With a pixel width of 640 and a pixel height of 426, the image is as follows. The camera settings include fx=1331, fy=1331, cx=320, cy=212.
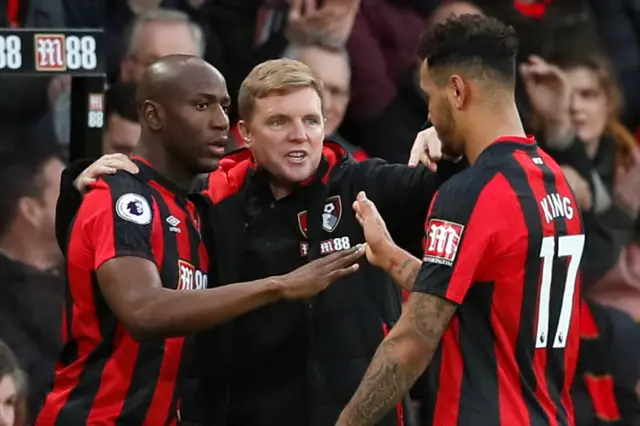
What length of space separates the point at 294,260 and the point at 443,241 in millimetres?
660

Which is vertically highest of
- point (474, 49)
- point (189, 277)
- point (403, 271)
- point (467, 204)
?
point (474, 49)

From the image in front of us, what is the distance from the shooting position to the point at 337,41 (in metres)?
5.60

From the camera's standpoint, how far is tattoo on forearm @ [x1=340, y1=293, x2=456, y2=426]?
3139 millimetres

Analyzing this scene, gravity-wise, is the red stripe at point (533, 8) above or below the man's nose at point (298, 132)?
above

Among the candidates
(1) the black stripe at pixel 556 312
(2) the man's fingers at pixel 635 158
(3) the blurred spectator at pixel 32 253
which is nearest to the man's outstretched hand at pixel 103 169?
(1) the black stripe at pixel 556 312

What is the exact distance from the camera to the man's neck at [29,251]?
205 inches

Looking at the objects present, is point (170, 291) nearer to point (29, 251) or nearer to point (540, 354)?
point (540, 354)

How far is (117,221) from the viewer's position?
3373 mm

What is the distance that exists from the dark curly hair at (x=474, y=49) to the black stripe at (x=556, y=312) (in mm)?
235

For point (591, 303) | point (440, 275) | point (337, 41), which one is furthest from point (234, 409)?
point (591, 303)

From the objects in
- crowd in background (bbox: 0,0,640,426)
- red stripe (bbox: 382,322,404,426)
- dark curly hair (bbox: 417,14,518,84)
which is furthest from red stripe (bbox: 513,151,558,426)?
crowd in background (bbox: 0,0,640,426)

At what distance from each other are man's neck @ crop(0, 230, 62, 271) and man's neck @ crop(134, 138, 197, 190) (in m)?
1.71

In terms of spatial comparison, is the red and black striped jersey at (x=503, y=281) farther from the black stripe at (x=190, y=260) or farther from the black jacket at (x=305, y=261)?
the black stripe at (x=190, y=260)

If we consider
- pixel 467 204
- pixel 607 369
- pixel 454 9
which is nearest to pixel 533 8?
pixel 454 9
